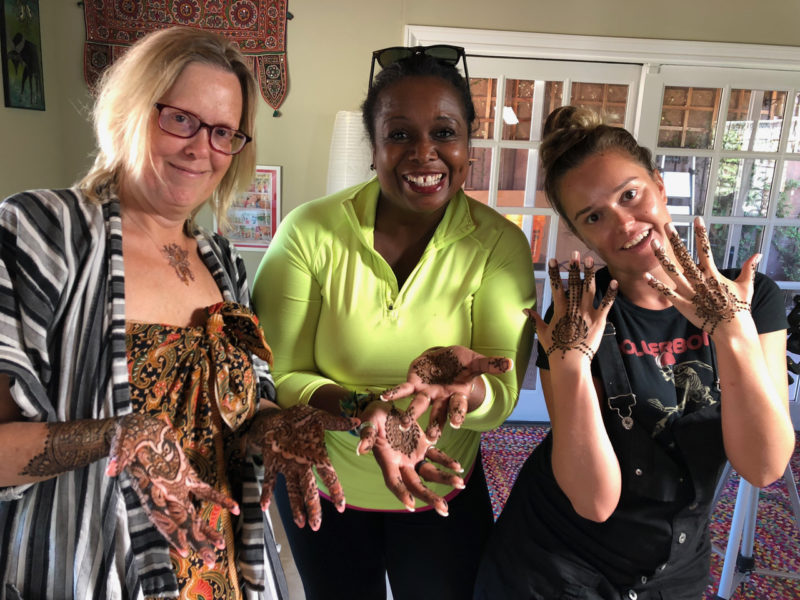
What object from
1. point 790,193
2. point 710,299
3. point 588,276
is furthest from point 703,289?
point 790,193

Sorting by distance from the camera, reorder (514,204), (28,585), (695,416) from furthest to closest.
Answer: (514,204) → (695,416) → (28,585)

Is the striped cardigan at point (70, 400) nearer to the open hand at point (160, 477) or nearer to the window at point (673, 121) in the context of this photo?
the open hand at point (160, 477)

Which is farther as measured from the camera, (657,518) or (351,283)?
(351,283)

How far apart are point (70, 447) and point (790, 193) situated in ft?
13.4

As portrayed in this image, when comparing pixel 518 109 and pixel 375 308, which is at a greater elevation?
pixel 518 109

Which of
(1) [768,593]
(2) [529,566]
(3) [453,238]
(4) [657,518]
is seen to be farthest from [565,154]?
(1) [768,593]

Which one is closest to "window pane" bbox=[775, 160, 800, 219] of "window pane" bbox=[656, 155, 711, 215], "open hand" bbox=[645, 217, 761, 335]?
"window pane" bbox=[656, 155, 711, 215]

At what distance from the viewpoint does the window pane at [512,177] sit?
3340 millimetres

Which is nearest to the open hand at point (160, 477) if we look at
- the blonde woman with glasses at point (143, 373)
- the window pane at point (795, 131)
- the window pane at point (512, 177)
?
the blonde woman with glasses at point (143, 373)

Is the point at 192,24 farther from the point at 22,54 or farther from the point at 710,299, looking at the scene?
the point at 710,299

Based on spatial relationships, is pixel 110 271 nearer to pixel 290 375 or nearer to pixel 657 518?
pixel 290 375

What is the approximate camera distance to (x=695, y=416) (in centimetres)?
105

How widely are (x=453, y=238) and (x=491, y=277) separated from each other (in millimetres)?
122

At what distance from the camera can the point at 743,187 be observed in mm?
3420
